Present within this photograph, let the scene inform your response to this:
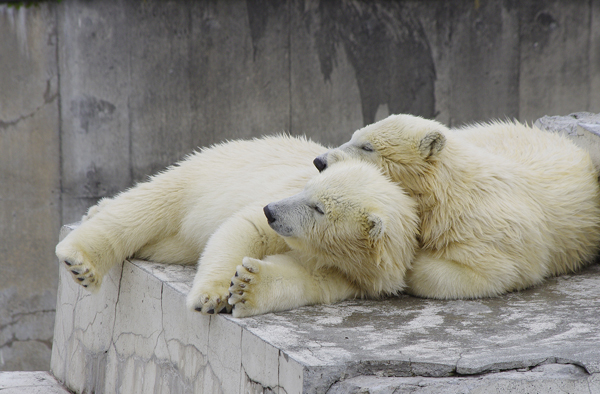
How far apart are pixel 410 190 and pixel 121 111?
3219 mm

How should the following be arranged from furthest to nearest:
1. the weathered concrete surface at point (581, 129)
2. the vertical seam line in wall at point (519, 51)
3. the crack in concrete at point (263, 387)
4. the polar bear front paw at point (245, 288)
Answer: the vertical seam line in wall at point (519, 51), the weathered concrete surface at point (581, 129), the polar bear front paw at point (245, 288), the crack in concrete at point (263, 387)

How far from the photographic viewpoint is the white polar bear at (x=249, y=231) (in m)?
2.28

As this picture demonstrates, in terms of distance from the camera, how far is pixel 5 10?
4938 mm

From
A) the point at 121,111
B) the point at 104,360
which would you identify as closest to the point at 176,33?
the point at 121,111

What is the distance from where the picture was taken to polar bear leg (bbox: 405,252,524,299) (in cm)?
244

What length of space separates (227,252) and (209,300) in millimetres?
237

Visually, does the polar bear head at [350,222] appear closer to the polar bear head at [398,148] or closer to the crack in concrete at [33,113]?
the polar bear head at [398,148]

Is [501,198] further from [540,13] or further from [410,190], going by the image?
[540,13]

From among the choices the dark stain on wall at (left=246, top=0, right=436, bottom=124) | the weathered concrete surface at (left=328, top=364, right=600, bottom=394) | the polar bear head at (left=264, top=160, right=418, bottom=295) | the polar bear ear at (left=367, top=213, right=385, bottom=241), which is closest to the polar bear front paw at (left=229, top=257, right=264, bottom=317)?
the polar bear head at (left=264, top=160, right=418, bottom=295)

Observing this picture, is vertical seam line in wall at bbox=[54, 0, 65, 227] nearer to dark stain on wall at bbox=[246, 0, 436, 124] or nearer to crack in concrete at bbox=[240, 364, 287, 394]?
dark stain on wall at bbox=[246, 0, 436, 124]

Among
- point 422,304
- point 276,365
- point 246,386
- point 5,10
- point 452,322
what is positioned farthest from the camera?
point 5,10

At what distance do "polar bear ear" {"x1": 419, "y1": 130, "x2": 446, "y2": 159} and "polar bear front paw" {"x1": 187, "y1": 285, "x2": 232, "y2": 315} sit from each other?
898mm

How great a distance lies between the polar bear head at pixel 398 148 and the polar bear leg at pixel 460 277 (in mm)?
325

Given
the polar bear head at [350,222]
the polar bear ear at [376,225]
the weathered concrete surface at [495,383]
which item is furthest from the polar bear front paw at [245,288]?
the weathered concrete surface at [495,383]
